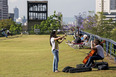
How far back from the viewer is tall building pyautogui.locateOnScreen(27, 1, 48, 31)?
79.9 m

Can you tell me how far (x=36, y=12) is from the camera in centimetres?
8131

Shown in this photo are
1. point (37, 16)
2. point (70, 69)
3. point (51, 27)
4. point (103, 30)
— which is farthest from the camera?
point (37, 16)

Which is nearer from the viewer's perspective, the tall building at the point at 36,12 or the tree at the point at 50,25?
the tree at the point at 50,25

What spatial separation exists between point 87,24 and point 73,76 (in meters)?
44.3

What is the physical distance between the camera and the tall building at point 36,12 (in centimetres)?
7988

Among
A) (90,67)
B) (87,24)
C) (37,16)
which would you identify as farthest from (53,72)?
(37,16)

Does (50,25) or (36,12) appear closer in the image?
(50,25)

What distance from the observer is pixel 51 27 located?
69.8 meters

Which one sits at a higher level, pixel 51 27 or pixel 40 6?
pixel 40 6

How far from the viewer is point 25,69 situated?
11.4 m

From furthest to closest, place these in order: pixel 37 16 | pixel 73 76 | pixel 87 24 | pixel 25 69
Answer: pixel 37 16, pixel 87 24, pixel 25 69, pixel 73 76

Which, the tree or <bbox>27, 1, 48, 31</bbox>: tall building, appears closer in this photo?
the tree

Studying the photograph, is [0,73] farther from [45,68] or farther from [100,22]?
[100,22]

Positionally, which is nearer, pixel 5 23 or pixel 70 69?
pixel 70 69
